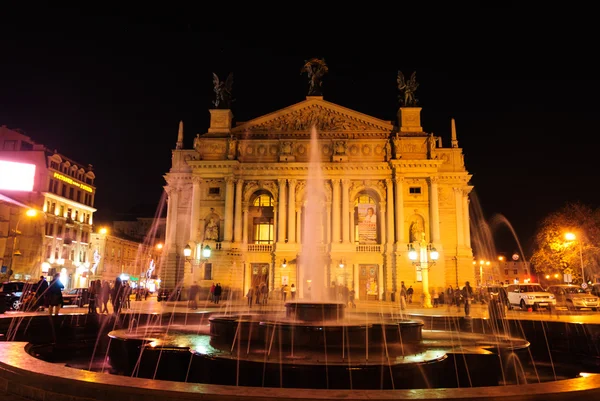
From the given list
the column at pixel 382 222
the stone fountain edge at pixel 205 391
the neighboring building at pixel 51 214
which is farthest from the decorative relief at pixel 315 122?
the stone fountain edge at pixel 205 391

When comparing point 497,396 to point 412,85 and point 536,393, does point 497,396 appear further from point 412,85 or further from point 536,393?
point 412,85

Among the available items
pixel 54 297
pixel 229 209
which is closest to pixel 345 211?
pixel 229 209

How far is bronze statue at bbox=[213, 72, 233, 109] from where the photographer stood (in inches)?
2073

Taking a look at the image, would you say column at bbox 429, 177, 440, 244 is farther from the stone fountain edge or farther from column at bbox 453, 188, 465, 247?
the stone fountain edge

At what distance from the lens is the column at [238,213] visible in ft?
160

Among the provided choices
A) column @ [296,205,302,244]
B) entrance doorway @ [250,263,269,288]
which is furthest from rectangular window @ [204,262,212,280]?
column @ [296,205,302,244]

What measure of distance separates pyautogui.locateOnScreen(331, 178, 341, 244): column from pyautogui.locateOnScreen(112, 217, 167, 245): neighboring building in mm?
59330

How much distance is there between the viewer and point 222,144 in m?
50.8

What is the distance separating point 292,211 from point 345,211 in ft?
17.9

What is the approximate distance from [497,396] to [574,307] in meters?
32.5

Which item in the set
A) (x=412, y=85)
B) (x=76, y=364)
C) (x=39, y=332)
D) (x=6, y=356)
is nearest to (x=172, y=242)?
(x=412, y=85)

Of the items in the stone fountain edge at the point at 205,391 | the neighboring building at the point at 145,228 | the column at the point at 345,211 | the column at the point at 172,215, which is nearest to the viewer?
the stone fountain edge at the point at 205,391

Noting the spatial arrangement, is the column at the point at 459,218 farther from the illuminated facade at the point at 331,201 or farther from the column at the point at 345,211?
the column at the point at 345,211

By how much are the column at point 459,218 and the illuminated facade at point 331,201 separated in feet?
0.36
